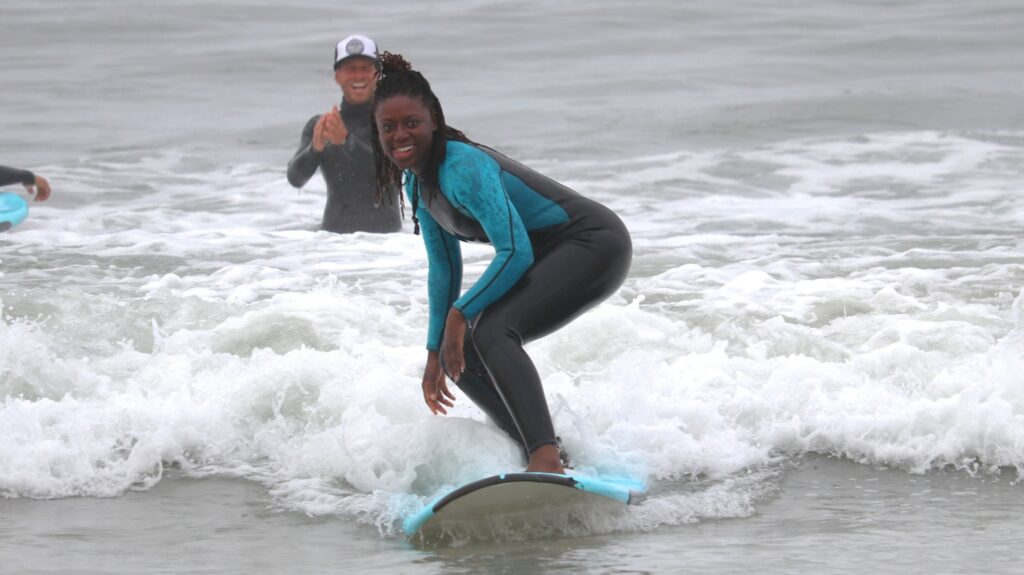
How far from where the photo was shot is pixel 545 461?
4520mm

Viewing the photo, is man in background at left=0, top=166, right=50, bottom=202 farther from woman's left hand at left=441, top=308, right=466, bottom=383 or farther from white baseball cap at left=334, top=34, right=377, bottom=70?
woman's left hand at left=441, top=308, right=466, bottom=383

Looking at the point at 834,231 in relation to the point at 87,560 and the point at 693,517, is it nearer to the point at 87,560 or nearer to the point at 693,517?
the point at 693,517

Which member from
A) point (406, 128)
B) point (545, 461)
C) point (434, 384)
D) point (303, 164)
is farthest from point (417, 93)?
point (303, 164)

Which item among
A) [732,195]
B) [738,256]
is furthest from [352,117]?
[732,195]

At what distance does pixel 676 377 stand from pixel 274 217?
20.6 ft

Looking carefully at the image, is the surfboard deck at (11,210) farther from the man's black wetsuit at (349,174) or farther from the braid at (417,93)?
the braid at (417,93)

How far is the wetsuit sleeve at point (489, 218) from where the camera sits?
174 inches

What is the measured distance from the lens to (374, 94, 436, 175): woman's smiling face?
4465 millimetres

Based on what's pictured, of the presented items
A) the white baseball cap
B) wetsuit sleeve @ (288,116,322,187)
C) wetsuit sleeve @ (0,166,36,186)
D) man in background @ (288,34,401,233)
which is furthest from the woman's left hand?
wetsuit sleeve @ (0,166,36,186)

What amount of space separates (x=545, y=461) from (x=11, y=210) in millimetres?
7703

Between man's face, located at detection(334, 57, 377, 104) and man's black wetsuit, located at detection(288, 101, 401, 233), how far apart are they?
0.13 metres

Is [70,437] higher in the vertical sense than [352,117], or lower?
lower

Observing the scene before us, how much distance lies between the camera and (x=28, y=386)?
20.7 ft

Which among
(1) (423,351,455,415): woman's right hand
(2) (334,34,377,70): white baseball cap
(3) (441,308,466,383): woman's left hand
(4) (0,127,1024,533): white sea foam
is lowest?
(4) (0,127,1024,533): white sea foam
